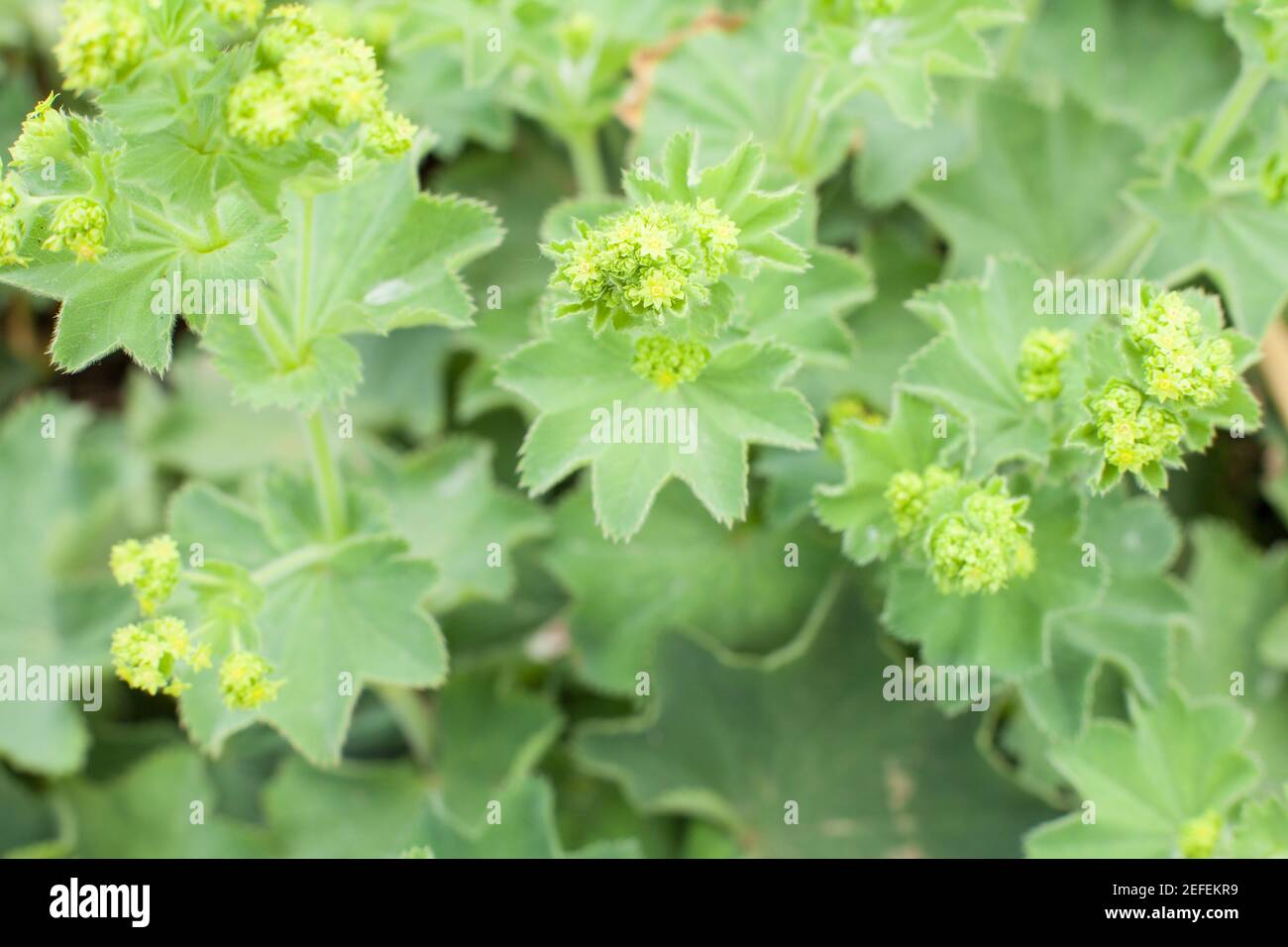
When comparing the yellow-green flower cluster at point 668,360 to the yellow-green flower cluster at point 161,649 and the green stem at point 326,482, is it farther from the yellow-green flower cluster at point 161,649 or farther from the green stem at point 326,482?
the yellow-green flower cluster at point 161,649

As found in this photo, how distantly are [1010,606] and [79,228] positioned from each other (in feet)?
7.36

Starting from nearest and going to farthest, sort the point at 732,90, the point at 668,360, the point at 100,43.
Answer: the point at 100,43 < the point at 668,360 < the point at 732,90

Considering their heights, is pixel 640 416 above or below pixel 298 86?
below

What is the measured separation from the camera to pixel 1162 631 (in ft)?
10.7

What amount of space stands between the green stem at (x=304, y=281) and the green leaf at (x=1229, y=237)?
2193mm

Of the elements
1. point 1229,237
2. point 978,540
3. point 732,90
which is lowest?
point 978,540

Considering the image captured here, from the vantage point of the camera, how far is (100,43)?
6.59ft

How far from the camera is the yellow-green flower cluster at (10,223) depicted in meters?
2.19

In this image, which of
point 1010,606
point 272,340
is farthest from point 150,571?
point 1010,606

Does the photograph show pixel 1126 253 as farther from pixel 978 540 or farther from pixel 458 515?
pixel 458 515

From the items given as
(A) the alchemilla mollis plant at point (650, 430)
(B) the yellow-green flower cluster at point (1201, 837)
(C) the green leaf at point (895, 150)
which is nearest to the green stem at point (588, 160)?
(A) the alchemilla mollis plant at point (650, 430)

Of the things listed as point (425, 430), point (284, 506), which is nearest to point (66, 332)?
point (284, 506)

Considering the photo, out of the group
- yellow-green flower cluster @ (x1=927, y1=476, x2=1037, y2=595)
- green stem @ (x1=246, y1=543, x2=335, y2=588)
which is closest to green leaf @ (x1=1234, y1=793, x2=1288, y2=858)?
yellow-green flower cluster @ (x1=927, y1=476, x2=1037, y2=595)

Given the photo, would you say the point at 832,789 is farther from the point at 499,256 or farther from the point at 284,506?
the point at 499,256
